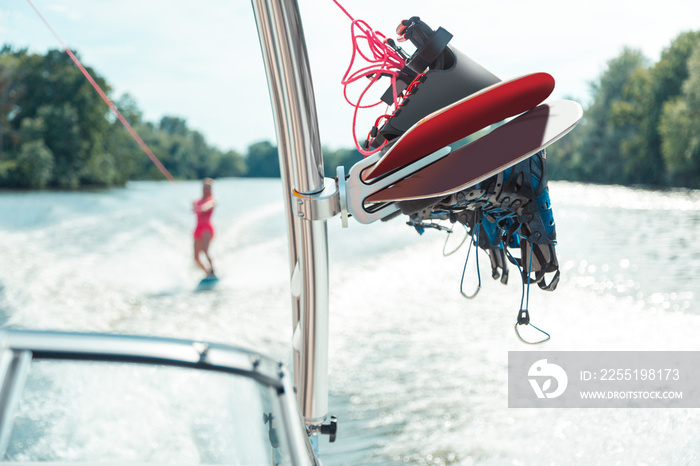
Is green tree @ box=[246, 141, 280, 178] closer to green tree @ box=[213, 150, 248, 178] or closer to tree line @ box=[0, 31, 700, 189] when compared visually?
green tree @ box=[213, 150, 248, 178]

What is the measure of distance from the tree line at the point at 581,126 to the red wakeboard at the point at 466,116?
115ft

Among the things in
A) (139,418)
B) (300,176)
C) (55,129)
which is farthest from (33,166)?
(300,176)

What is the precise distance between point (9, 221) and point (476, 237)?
64.4 feet

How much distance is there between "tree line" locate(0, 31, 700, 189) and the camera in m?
33.5

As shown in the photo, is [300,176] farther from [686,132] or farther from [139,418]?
[686,132]

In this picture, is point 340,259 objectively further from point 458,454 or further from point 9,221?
point 9,221

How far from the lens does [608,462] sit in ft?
12.7

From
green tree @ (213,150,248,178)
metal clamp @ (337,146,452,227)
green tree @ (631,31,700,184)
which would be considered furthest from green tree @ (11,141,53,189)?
metal clamp @ (337,146,452,227)

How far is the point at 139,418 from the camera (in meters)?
3.93

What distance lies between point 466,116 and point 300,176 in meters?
0.34

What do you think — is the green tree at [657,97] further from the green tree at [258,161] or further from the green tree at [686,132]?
the green tree at [258,161]

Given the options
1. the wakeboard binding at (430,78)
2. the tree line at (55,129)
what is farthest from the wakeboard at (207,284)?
the tree line at (55,129)

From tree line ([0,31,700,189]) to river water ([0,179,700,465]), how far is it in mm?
21456

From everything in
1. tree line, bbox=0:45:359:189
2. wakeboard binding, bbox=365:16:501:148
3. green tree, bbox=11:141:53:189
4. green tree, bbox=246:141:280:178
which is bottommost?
wakeboard binding, bbox=365:16:501:148
